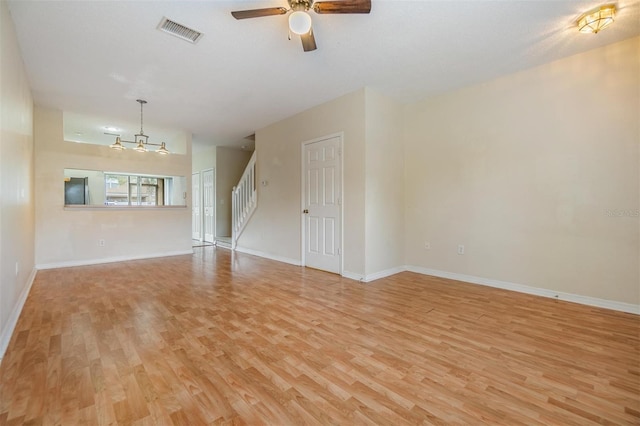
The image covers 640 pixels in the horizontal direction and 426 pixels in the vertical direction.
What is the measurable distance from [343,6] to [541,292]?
12.6 ft

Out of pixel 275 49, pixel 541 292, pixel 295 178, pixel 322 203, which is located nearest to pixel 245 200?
pixel 295 178

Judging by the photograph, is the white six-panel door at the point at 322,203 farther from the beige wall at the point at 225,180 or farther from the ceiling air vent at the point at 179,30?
the beige wall at the point at 225,180

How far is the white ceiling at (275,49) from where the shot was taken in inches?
95.8

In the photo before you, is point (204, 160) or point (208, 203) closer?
point (208, 203)

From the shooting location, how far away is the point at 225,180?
26.9 feet

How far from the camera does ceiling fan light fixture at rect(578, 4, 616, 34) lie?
2.43 meters

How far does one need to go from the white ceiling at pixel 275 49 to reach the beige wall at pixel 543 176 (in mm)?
324

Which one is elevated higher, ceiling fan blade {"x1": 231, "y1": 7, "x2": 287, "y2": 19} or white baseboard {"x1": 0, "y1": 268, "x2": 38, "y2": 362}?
ceiling fan blade {"x1": 231, "y1": 7, "x2": 287, "y2": 19}

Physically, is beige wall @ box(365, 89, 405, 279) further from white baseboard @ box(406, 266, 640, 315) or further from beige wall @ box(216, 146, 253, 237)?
beige wall @ box(216, 146, 253, 237)

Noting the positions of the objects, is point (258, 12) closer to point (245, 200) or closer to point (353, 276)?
point (353, 276)

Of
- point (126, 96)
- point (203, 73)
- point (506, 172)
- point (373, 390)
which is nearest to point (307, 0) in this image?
point (203, 73)

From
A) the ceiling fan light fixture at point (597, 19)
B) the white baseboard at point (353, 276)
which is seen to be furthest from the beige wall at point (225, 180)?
the ceiling fan light fixture at point (597, 19)

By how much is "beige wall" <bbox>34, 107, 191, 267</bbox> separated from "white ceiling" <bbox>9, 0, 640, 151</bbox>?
2.81 ft

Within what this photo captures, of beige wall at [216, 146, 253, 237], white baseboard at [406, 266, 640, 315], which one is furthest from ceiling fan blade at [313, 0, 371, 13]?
beige wall at [216, 146, 253, 237]
